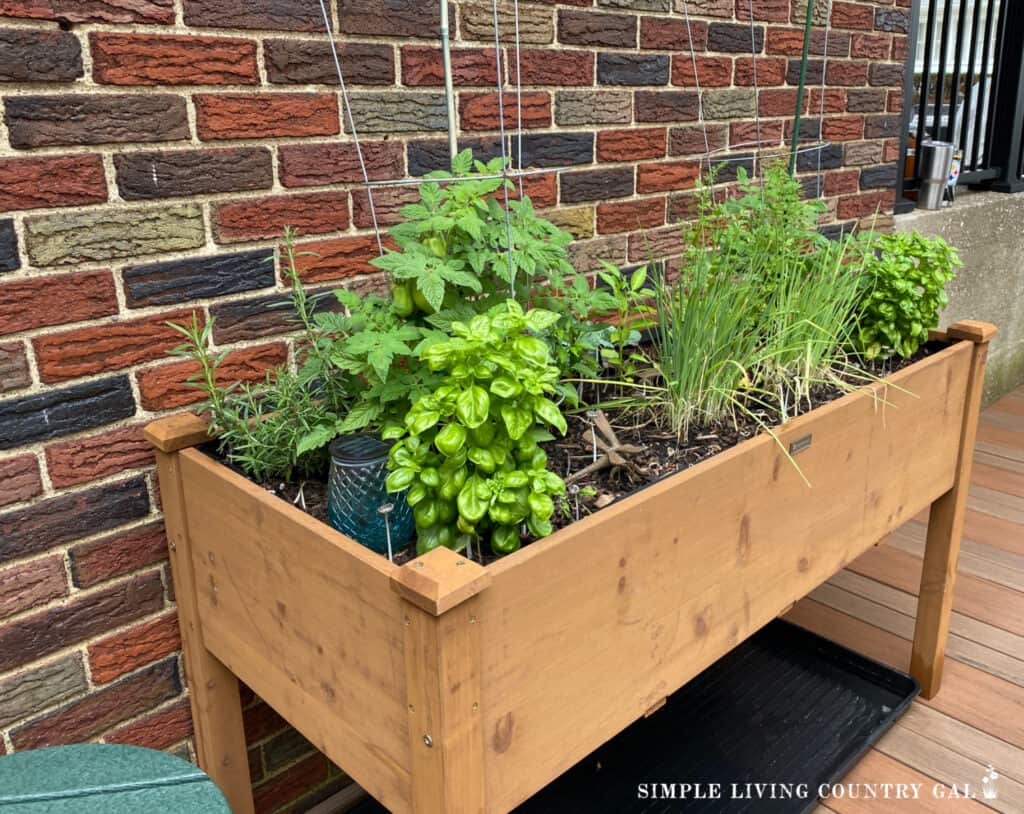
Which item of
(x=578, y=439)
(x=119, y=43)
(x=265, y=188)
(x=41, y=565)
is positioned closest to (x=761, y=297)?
(x=578, y=439)

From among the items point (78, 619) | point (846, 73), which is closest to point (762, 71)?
point (846, 73)

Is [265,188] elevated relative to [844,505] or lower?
elevated

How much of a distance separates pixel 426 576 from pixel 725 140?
5.89ft

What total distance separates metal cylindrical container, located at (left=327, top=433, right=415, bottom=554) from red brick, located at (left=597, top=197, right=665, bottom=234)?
1.09 m

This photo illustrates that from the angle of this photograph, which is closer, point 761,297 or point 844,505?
point 844,505

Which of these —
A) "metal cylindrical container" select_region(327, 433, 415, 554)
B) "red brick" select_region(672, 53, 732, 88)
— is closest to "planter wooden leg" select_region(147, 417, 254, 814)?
"metal cylindrical container" select_region(327, 433, 415, 554)

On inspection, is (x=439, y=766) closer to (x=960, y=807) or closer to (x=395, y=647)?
(x=395, y=647)

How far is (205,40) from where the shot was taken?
1.34 meters

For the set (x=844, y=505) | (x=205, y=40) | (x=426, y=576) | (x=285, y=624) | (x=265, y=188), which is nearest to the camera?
(x=426, y=576)

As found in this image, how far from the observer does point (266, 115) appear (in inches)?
56.6

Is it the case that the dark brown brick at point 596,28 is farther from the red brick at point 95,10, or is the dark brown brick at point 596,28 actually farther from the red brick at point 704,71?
the red brick at point 95,10

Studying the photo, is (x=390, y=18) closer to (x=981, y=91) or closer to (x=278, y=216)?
→ (x=278, y=216)

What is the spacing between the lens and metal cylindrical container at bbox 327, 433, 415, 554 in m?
1.17

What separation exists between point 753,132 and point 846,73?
1.70 ft
